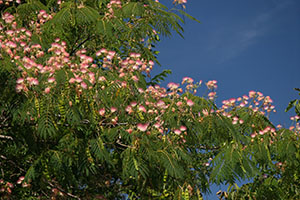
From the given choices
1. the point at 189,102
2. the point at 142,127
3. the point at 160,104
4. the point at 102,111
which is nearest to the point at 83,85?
the point at 102,111

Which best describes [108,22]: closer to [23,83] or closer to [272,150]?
[23,83]

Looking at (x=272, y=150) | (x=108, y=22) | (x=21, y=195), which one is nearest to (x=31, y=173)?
(x=21, y=195)

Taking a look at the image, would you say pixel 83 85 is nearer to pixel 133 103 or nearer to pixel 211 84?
pixel 133 103

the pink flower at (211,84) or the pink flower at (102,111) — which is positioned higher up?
the pink flower at (211,84)

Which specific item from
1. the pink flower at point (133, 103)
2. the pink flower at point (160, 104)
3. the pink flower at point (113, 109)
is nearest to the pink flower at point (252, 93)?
the pink flower at point (160, 104)

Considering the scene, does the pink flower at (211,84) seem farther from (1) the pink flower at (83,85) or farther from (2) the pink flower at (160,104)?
(1) the pink flower at (83,85)

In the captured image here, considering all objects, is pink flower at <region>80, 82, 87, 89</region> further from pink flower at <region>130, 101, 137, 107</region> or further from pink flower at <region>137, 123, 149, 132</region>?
pink flower at <region>137, 123, 149, 132</region>

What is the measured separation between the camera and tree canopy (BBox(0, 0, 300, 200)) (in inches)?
198

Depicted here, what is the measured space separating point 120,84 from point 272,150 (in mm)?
2399

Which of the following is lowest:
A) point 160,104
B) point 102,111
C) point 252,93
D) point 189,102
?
point 102,111

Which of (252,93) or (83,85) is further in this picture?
(252,93)

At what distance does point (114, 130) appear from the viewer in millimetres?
5234

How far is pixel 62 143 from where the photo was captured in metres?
5.29

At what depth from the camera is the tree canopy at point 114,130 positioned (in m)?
5.03
